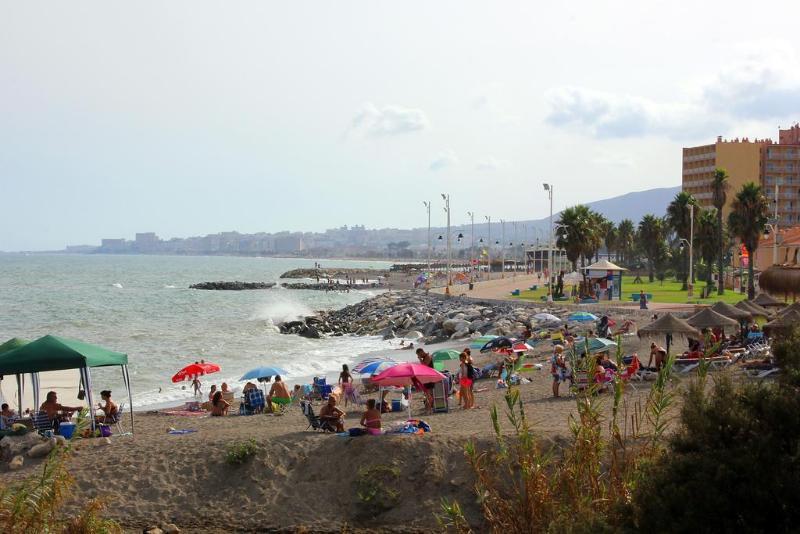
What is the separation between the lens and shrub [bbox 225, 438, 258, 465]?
1309cm

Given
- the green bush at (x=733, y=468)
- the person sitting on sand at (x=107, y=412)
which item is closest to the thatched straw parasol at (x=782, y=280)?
the person sitting on sand at (x=107, y=412)

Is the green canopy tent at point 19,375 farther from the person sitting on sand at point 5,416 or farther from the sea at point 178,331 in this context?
the sea at point 178,331

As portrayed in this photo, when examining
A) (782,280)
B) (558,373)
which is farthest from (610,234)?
(558,373)

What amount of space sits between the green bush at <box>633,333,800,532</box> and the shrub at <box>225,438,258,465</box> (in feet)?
25.8

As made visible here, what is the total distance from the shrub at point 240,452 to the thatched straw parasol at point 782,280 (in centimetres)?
2625

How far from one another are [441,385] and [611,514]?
1039 cm

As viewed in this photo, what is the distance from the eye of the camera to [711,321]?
22219 millimetres

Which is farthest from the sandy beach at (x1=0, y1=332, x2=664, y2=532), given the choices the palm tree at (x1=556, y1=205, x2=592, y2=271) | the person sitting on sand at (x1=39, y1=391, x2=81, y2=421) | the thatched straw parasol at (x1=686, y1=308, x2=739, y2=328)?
the palm tree at (x1=556, y1=205, x2=592, y2=271)

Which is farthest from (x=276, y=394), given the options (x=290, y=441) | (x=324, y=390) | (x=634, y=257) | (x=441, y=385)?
(x=634, y=257)

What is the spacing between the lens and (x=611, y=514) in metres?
6.82

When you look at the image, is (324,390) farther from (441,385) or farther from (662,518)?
(662,518)

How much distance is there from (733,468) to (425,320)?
1618 inches

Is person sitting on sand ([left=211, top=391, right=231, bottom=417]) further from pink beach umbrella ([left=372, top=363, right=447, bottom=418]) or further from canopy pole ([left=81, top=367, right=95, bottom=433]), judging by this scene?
pink beach umbrella ([left=372, top=363, right=447, bottom=418])

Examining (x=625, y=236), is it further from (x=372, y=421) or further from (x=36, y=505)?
(x=36, y=505)
